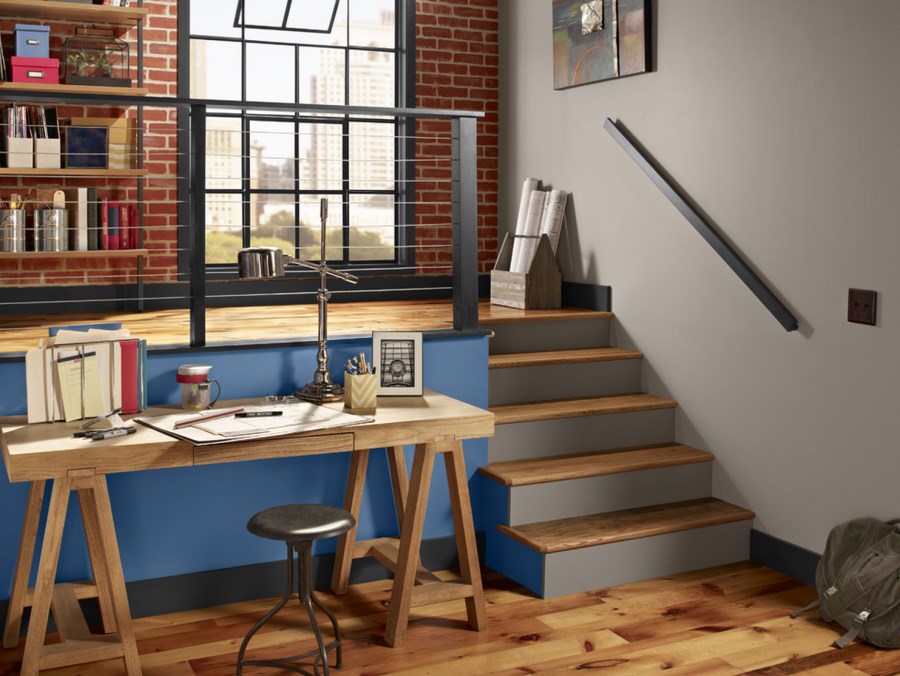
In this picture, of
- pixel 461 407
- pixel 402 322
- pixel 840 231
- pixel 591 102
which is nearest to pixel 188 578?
pixel 461 407

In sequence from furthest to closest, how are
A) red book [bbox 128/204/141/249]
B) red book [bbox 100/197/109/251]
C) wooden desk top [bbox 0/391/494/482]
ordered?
red book [bbox 128/204/141/249] < red book [bbox 100/197/109/251] < wooden desk top [bbox 0/391/494/482]

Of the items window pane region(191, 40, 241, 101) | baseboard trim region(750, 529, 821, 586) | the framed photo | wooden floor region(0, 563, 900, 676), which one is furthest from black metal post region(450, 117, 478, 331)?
window pane region(191, 40, 241, 101)

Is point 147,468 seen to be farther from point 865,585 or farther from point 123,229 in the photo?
point 123,229

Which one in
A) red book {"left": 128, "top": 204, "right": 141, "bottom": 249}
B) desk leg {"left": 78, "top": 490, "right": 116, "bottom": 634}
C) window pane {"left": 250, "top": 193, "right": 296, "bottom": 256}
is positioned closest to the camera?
desk leg {"left": 78, "top": 490, "right": 116, "bottom": 634}

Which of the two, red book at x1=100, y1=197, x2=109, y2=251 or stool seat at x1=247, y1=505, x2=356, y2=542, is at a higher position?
red book at x1=100, y1=197, x2=109, y2=251

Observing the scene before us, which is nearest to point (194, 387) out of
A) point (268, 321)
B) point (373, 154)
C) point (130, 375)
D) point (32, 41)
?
point (130, 375)

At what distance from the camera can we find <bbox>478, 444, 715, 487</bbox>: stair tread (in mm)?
4223

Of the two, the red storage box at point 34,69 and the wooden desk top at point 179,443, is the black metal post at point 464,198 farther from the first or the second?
the red storage box at point 34,69

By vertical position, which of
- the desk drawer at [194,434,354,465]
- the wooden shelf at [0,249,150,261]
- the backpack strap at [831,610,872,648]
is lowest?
the backpack strap at [831,610,872,648]

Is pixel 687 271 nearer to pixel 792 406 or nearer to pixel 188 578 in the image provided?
pixel 792 406

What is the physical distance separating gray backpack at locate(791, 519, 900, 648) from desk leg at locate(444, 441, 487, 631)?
1.16 m

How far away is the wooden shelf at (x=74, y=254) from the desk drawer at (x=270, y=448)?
2.40 metres

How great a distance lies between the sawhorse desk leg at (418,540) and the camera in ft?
11.6

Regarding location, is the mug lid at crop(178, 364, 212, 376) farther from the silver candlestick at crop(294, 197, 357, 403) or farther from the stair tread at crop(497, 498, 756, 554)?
the stair tread at crop(497, 498, 756, 554)
